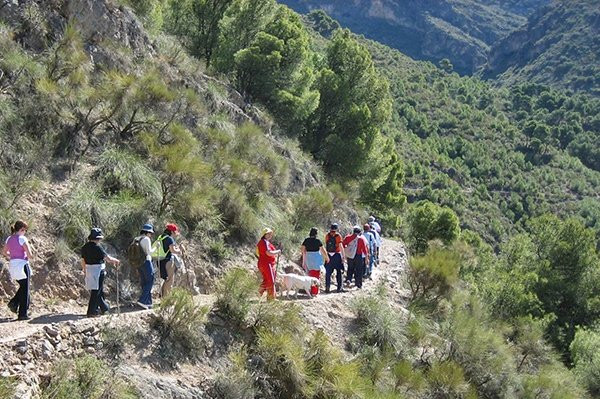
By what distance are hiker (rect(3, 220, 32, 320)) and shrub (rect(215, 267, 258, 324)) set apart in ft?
9.50

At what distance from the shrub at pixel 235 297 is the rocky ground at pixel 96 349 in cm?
23

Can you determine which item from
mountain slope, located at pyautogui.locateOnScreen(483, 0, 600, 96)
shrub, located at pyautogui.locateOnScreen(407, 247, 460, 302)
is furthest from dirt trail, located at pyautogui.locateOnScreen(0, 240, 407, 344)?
mountain slope, located at pyautogui.locateOnScreen(483, 0, 600, 96)

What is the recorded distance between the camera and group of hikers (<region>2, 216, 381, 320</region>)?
8102 mm

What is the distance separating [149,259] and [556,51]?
496 ft

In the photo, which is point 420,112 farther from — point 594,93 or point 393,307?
point 393,307

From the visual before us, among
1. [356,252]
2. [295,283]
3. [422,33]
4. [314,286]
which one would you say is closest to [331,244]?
[356,252]

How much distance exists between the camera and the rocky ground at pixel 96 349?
6.77 m

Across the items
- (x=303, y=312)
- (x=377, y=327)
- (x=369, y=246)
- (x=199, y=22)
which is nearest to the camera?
(x=303, y=312)

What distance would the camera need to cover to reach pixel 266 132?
64.2 ft

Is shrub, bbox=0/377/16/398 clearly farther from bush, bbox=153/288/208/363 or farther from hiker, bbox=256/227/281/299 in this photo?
hiker, bbox=256/227/281/299

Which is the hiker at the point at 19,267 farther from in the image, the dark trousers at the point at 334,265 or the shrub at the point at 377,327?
the dark trousers at the point at 334,265

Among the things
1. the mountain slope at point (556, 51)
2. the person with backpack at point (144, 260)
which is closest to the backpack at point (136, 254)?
the person with backpack at point (144, 260)

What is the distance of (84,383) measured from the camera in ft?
22.0

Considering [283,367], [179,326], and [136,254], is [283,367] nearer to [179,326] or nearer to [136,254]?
[179,326]
